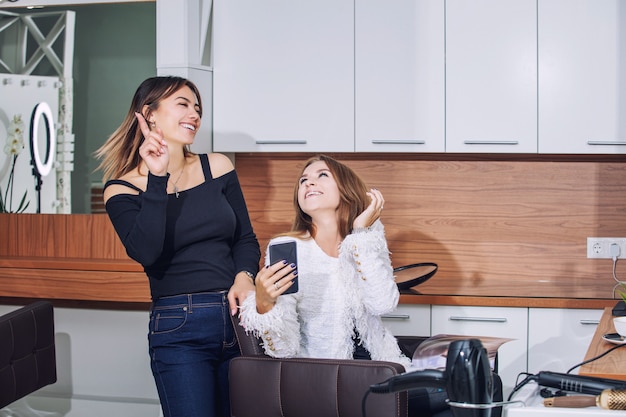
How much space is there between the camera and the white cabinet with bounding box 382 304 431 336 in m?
3.29

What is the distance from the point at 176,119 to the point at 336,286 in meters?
0.65

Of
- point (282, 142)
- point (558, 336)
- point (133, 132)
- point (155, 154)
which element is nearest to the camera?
point (155, 154)

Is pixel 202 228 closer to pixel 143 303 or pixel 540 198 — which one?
pixel 143 303

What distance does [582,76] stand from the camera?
10.9ft

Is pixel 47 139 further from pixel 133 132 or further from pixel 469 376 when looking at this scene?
pixel 469 376

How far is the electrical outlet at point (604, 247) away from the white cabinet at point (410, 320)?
837mm

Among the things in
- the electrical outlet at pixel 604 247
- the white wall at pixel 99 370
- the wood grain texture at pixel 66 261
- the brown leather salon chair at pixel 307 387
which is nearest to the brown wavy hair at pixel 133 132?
the brown leather salon chair at pixel 307 387

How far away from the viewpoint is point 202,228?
228 centimetres

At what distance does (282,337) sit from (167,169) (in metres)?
0.56

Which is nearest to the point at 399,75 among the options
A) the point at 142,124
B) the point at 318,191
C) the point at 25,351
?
the point at 318,191

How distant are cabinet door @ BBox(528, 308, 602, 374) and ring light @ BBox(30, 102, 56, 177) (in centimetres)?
214

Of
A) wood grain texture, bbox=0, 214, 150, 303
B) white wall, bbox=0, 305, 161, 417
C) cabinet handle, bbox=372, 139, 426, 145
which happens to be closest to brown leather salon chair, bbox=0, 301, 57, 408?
wood grain texture, bbox=0, 214, 150, 303

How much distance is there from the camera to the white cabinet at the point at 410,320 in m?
3.29

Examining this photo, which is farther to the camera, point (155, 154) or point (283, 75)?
point (283, 75)
